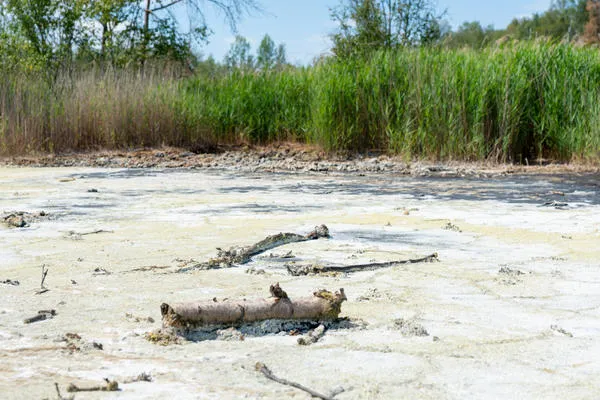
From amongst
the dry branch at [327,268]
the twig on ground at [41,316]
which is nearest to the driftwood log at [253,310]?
the twig on ground at [41,316]

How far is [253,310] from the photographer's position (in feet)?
7.22

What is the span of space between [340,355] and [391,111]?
28.3ft

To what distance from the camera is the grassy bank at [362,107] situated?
9539 mm

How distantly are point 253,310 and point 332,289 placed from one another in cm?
64

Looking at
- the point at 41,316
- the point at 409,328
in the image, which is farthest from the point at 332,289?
the point at 41,316

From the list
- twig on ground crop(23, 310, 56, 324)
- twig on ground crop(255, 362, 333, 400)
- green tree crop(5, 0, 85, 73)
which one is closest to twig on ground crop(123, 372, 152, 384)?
twig on ground crop(255, 362, 333, 400)

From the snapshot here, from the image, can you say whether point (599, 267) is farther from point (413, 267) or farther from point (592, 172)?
point (592, 172)

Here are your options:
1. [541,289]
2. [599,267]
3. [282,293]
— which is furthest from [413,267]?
[282,293]

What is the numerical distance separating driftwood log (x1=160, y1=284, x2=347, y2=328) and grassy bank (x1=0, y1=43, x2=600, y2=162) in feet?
24.5

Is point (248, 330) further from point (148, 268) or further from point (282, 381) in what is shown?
point (148, 268)

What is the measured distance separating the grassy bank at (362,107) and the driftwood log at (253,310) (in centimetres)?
746

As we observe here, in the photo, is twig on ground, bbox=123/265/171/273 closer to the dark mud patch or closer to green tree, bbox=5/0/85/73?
the dark mud patch

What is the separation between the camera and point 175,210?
5.16 metres

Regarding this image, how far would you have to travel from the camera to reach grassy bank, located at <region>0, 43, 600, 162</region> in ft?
31.3
